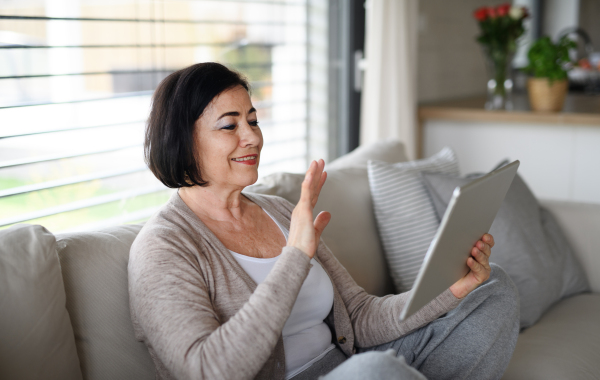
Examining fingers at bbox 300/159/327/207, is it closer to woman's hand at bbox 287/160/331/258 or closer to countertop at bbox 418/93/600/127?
woman's hand at bbox 287/160/331/258

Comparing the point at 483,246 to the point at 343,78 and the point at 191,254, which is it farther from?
A: the point at 343,78

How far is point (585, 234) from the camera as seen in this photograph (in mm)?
2039

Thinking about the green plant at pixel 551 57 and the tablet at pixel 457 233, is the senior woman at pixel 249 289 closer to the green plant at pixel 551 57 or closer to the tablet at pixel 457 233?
the tablet at pixel 457 233

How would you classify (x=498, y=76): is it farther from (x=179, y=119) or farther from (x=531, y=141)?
(x=179, y=119)

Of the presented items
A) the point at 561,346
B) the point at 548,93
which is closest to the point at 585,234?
the point at 561,346

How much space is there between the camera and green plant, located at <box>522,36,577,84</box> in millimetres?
2932

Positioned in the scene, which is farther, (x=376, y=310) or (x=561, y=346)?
(x=561, y=346)

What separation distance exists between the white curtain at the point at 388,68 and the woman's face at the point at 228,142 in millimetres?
1727

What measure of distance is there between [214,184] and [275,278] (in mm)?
329

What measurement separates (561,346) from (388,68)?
1746 millimetres

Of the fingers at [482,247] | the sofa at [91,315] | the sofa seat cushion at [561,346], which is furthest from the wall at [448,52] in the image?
the fingers at [482,247]

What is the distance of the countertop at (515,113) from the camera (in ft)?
9.29

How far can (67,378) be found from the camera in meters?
1.09

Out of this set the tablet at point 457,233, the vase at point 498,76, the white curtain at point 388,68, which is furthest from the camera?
the vase at point 498,76
